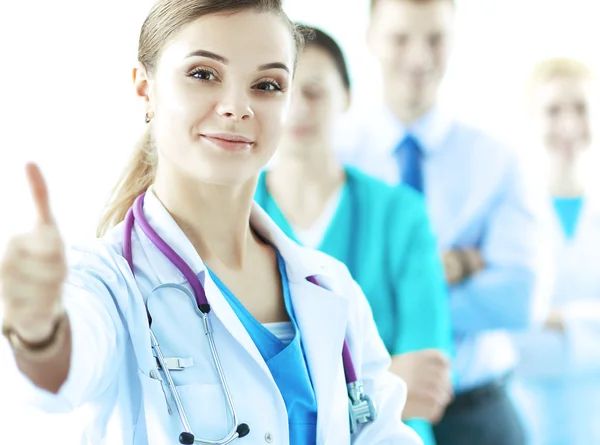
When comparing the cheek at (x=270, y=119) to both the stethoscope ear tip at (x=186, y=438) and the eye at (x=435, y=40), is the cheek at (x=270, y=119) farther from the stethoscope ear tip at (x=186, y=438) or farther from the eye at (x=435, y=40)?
the eye at (x=435, y=40)

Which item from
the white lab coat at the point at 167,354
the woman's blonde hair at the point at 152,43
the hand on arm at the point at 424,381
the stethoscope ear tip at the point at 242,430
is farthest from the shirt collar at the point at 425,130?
the stethoscope ear tip at the point at 242,430

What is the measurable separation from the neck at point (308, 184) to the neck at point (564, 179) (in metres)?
1.61

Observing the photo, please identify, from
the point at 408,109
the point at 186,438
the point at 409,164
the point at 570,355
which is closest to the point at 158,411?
the point at 186,438

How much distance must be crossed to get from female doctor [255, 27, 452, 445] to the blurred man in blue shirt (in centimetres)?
47

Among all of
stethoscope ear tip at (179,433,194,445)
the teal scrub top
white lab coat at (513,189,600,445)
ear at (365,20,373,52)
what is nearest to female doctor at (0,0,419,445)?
stethoscope ear tip at (179,433,194,445)

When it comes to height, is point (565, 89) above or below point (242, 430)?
above

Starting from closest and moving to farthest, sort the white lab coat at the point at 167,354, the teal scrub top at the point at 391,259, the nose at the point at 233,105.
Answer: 1. the white lab coat at the point at 167,354
2. the nose at the point at 233,105
3. the teal scrub top at the point at 391,259

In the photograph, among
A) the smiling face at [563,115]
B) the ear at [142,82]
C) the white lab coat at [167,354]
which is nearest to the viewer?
the white lab coat at [167,354]

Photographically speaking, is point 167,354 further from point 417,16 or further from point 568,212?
point 568,212

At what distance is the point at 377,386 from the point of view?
4.39 ft

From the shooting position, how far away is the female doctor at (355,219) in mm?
1898

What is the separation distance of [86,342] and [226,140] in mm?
333

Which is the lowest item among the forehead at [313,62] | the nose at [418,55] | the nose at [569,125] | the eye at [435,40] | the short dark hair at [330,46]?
the forehead at [313,62]

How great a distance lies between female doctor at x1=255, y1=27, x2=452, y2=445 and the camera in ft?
6.23
